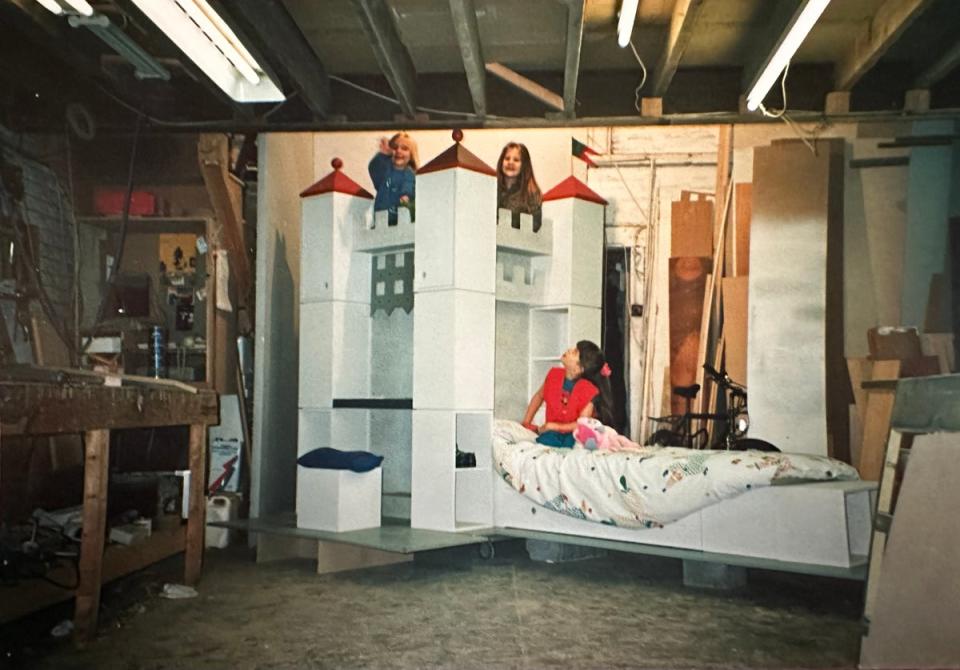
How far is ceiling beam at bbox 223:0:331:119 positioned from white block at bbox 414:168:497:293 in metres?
1.24

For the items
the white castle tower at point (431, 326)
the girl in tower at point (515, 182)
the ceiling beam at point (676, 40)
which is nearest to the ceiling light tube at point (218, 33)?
the white castle tower at point (431, 326)

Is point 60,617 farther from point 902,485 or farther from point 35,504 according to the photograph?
point 902,485

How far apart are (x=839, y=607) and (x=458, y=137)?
345 cm

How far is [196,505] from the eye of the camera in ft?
13.9

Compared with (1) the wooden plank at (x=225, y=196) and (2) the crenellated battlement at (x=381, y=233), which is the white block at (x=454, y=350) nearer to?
(2) the crenellated battlement at (x=381, y=233)

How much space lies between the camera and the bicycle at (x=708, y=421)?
5.70 meters

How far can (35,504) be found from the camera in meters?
4.91

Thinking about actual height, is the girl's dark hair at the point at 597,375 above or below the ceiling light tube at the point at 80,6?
below

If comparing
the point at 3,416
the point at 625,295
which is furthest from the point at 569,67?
the point at 3,416

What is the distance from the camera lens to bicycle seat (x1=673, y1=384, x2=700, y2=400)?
5.93m

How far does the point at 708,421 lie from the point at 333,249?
3032mm

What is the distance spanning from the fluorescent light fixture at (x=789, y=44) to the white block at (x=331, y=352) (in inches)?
115

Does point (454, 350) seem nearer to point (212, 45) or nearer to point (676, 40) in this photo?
point (212, 45)

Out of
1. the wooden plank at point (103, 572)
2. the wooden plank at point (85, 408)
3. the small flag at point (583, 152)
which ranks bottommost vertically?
the wooden plank at point (103, 572)
